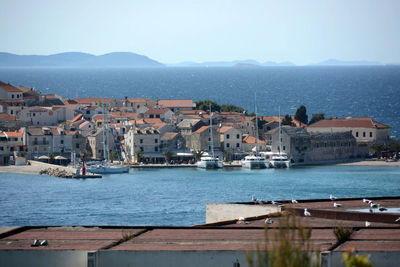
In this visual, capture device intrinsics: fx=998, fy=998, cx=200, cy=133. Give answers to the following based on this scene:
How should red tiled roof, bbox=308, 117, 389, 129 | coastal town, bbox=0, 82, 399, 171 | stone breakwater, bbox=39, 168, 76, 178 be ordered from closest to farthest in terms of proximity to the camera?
stone breakwater, bbox=39, 168, 76, 178 → coastal town, bbox=0, 82, 399, 171 → red tiled roof, bbox=308, 117, 389, 129

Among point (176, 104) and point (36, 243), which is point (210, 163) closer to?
point (176, 104)

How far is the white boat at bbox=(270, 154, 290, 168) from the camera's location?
3127 inches

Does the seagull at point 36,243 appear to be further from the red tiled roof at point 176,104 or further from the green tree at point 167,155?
the red tiled roof at point 176,104

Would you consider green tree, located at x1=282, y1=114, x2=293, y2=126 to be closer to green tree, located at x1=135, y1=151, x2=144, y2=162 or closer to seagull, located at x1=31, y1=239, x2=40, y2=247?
green tree, located at x1=135, y1=151, x2=144, y2=162

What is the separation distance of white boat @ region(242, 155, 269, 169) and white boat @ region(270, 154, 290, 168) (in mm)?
536

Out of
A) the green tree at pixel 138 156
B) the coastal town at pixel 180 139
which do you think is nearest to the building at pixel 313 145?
the coastal town at pixel 180 139

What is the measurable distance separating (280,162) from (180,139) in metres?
10.2

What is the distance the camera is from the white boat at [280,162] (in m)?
79.4

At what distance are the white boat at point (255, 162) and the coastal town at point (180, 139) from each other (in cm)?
223

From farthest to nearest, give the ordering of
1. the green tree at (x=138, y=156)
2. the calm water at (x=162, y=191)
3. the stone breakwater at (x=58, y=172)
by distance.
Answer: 1. the green tree at (x=138, y=156)
2. the stone breakwater at (x=58, y=172)
3. the calm water at (x=162, y=191)

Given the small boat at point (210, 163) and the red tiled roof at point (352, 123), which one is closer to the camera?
the small boat at point (210, 163)

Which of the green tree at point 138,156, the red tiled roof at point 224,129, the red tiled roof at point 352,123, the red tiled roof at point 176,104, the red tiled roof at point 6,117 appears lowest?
the green tree at point 138,156

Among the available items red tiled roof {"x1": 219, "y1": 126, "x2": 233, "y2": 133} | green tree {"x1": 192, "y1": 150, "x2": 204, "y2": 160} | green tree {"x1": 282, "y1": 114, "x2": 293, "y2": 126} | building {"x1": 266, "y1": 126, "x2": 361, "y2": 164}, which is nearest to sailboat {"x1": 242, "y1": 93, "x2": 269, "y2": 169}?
building {"x1": 266, "y1": 126, "x2": 361, "y2": 164}

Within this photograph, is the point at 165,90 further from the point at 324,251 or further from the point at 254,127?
the point at 324,251
